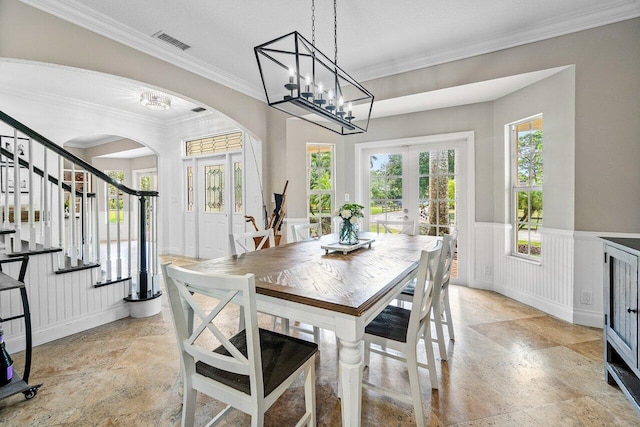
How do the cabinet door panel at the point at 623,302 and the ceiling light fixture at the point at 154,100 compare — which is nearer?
the cabinet door panel at the point at 623,302

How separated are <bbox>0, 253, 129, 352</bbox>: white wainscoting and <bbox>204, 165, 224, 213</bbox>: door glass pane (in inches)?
122

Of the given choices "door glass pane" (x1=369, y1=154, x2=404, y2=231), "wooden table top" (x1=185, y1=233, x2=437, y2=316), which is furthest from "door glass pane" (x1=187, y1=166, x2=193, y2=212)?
"wooden table top" (x1=185, y1=233, x2=437, y2=316)

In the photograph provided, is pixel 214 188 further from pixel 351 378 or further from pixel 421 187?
pixel 351 378

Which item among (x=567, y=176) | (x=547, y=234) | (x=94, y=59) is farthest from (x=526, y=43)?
(x=94, y=59)

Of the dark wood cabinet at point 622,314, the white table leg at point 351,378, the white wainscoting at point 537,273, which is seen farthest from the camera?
the white wainscoting at point 537,273

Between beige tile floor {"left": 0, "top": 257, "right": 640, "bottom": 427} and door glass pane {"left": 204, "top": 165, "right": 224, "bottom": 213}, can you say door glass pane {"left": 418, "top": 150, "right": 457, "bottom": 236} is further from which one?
door glass pane {"left": 204, "top": 165, "right": 224, "bottom": 213}

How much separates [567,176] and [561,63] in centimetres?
106

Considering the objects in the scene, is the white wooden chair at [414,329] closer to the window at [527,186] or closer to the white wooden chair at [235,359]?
the white wooden chair at [235,359]

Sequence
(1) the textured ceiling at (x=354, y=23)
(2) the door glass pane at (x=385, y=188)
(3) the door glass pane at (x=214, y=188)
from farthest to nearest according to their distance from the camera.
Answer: (3) the door glass pane at (x=214, y=188) → (2) the door glass pane at (x=385, y=188) → (1) the textured ceiling at (x=354, y=23)

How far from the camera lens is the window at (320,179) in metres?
4.64

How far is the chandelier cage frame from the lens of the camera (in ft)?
6.14

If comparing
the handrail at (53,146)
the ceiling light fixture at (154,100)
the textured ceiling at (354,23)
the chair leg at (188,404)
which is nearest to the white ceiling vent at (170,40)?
the textured ceiling at (354,23)

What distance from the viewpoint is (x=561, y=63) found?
9.03 feet

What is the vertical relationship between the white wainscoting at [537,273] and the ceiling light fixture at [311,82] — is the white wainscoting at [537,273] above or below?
below
